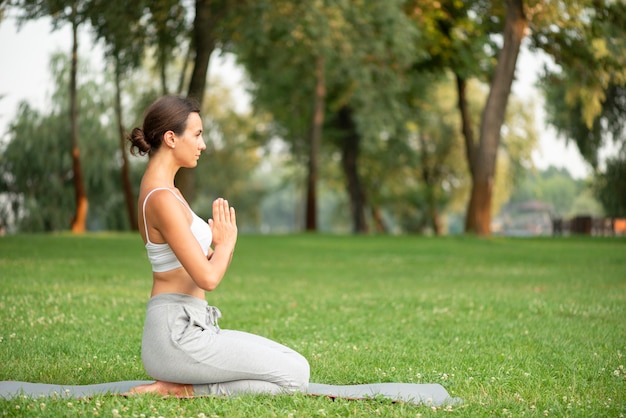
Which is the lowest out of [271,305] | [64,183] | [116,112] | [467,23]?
[271,305]

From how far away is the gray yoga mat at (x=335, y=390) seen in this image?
6430 mm

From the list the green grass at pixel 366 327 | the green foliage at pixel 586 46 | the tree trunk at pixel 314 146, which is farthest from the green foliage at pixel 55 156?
the green foliage at pixel 586 46

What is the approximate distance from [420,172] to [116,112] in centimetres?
2599

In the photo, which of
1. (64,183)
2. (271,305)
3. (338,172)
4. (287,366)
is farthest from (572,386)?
(338,172)

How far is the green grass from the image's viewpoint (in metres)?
6.32

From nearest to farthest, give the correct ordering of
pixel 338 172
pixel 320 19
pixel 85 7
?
pixel 85 7 < pixel 320 19 < pixel 338 172

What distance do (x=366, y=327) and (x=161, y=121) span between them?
5.86 meters

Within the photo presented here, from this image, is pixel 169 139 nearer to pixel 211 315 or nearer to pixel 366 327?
pixel 211 315

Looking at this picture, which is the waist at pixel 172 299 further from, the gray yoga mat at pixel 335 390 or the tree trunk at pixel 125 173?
the tree trunk at pixel 125 173

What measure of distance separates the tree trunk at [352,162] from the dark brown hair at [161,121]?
42.4 metres

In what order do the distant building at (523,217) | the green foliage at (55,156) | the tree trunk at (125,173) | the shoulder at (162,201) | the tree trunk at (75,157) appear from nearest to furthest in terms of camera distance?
the shoulder at (162,201) → the tree trunk at (75,157) → the green foliage at (55,156) → the tree trunk at (125,173) → the distant building at (523,217)

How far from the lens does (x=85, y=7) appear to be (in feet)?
86.6

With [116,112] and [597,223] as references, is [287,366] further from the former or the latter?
A: [597,223]

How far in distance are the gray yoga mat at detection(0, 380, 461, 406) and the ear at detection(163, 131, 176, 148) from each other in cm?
202
